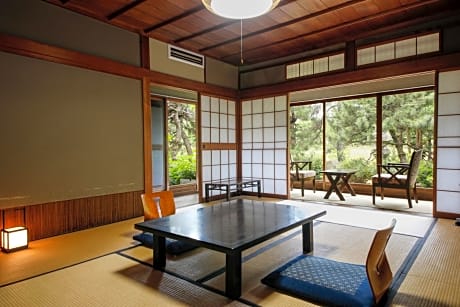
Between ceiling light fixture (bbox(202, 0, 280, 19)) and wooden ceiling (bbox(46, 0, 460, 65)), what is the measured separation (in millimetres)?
1242

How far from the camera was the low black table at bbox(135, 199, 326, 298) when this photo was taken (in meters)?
2.00

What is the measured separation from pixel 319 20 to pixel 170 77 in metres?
2.37

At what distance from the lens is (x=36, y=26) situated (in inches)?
129

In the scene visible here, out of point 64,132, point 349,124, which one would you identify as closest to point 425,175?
point 349,124

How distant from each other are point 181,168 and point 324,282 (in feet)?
19.7

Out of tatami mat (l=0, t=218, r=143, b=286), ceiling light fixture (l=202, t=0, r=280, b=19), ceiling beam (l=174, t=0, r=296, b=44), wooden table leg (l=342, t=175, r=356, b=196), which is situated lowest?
tatami mat (l=0, t=218, r=143, b=286)

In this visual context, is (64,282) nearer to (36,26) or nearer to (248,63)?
(36,26)

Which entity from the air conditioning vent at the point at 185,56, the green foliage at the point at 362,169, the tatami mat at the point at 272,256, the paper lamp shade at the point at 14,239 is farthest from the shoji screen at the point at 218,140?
the paper lamp shade at the point at 14,239

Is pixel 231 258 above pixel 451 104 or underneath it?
underneath

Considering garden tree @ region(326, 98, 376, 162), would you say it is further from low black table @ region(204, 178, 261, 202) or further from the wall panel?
the wall panel

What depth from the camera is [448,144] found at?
398 cm

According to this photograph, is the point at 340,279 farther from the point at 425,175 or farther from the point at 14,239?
the point at 425,175

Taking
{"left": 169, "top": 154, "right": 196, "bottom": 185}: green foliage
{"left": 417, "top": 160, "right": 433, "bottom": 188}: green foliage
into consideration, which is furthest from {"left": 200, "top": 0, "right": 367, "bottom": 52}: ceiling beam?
{"left": 417, "top": 160, "right": 433, "bottom": 188}: green foliage

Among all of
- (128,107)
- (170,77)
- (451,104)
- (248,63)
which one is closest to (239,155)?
(248,63)
